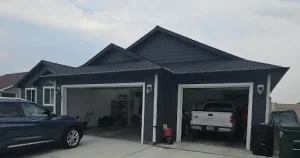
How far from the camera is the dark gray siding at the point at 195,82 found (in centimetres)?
795

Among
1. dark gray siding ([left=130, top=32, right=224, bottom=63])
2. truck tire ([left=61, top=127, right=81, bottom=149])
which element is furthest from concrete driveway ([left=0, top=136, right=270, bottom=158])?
dark gray siding ([left=130, top=32, right=224, bottom=63])


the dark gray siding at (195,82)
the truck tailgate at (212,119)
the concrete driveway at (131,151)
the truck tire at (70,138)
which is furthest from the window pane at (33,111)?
the truck tailgate at (212,119)

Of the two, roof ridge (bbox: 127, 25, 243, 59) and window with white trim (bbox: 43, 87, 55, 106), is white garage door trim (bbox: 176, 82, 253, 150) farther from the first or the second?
window with white trim (bbox: 43, 87, 55, 106)

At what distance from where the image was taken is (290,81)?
18922 mm

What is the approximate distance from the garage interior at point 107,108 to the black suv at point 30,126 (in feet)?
13.9

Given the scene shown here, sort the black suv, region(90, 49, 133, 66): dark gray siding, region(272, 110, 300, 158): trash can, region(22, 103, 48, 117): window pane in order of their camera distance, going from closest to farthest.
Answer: the black suv → region(272, 110, 300, 158): trash can → region(22, 103, 48, 117): window pane → region(90, 49, 133, 66): dark gray siding

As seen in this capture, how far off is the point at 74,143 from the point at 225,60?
7.45 metres

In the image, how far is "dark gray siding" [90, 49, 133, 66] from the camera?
40.3 feet

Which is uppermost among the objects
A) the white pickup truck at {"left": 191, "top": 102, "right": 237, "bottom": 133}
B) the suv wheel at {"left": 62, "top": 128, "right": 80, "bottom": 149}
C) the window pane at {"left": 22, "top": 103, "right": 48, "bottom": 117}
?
the window pane at {"left": 22, "top": 103, "right": 48, "bottom": 117}

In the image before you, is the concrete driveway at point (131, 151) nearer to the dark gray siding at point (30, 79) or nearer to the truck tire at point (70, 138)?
the truck tire at point (70, 138)

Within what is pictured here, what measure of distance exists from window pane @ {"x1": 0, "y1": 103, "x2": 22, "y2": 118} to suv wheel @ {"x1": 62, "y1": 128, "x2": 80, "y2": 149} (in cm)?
171

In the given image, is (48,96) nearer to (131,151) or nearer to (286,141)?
(131,151)

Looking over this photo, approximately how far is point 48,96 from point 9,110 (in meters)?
7.95

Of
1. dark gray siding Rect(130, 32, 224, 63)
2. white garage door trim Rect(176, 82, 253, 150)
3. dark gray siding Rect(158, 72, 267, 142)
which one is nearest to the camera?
dark gray siding Rect(158, 72, 267, 142)
